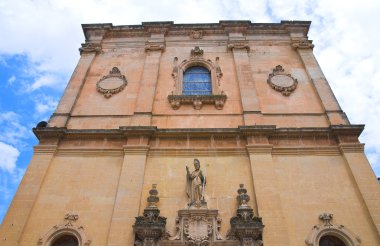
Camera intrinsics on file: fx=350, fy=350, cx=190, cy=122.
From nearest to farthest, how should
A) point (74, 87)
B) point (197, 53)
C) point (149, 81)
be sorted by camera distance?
1. point (74, 87)
2. point (149, 81)
3. point (197, 53)

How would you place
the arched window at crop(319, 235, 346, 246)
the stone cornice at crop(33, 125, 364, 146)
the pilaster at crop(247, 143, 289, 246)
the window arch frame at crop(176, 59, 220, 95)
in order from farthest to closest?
the window arch frame at crop(176, 59, 220, 95) < the stone cornice at crop(33, 125, 364, 146) < the arched window at crop(319, 235, 346, 246) < the pilaster at crop(247, 143, 289, 246)

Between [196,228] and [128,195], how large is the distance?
8.29 feet

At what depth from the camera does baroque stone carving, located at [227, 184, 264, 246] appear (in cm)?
1011

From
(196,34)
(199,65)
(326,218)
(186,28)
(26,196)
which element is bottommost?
(326,218)

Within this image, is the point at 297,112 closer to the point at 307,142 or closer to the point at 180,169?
the point at 307,142

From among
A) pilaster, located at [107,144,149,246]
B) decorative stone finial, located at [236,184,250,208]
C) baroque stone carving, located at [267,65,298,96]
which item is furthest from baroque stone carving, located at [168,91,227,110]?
decorative stone finial, located at [236,184,250,208]

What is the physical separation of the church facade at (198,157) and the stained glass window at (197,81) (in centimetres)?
8

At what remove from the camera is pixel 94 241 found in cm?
1063

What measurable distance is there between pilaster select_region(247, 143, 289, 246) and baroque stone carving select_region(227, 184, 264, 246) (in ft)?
1.18

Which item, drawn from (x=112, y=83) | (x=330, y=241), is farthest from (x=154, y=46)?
(x=330, y=241)

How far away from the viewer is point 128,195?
37.8 ft

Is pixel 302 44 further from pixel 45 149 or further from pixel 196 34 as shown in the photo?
pixel 45 149

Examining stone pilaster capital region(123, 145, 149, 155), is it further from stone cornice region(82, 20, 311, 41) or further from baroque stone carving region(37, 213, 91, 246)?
stone cornice region(82, 20, 311, 41)

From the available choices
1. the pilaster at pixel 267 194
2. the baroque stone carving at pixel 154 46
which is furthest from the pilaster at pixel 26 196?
the pilaster at pixel 267 194
